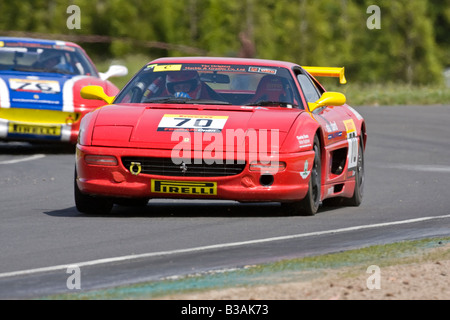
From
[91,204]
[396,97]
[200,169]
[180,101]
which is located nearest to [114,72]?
[180,101]

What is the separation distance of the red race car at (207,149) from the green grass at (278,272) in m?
1.59

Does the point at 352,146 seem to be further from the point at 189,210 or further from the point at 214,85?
the point at 189,210

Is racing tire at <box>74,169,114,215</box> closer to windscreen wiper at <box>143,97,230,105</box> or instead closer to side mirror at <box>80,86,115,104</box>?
windscreen wiper at <box>143,97,230,105</box>

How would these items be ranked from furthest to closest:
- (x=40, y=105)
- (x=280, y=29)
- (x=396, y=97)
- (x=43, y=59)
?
(x=280, y=29)
(x=396, y=97)
(x=43, y=59)
(x=40, y=105)

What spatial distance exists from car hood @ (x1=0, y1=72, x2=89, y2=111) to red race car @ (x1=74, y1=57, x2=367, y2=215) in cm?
546

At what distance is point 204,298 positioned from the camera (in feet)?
20.2

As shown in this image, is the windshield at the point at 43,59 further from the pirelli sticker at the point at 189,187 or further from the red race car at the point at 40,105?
the pirelli sticker at the point at 189,187

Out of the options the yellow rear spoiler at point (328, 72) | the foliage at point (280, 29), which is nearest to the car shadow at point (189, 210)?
the yellow rear spoiler at point (328, 72)

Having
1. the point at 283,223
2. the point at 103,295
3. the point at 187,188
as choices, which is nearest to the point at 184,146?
the point at 187,188

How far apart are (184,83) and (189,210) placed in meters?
1.09

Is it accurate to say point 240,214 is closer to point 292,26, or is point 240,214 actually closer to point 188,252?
point 188,252

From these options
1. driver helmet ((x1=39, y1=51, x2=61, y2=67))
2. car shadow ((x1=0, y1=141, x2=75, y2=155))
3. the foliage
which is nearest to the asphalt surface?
car shadow ((x1=0, y1=141, x2=75, y2=155))

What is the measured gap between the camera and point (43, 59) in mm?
17125

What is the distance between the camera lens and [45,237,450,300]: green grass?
6.36 metres
